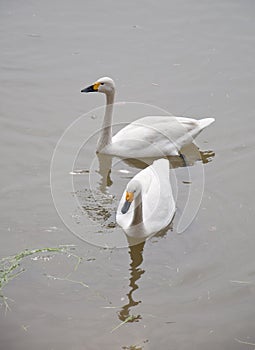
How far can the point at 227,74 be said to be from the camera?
27.8 feet

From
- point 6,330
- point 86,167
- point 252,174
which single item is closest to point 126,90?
point 86,167

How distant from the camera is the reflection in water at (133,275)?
4648mm

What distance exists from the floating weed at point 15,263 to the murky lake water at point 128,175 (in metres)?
0.05

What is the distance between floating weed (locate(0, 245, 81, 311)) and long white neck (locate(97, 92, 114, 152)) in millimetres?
1867

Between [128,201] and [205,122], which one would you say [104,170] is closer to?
[205,122]

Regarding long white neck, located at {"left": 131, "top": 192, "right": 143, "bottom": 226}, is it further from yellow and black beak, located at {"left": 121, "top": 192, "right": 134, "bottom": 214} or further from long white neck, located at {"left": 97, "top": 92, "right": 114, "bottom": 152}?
long white neck, located at {"left": 97, "top": 92, "right": 114, "bottom": 152}

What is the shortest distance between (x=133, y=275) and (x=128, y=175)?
5.81 ft

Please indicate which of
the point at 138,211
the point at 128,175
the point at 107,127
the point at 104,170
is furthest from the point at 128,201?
the point at 107,127

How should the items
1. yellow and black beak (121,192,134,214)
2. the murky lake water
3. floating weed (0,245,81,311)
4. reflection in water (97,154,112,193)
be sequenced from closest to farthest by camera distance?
the murky lake water
floating weed (0,245,81,311)
yellow and black beak (121,192,134,214)
reflection in water (97,154,112,193)

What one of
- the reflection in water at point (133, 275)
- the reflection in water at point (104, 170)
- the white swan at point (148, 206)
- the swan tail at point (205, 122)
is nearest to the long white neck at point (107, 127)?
the reflection in water at point (104, 170)

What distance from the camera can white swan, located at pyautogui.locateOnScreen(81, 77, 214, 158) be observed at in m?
6.91

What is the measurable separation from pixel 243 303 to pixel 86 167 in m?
2.50

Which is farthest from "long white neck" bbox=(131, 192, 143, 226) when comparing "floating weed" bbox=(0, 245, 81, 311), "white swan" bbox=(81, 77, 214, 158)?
"white swan" bbox=(81, 77, 214, 158)

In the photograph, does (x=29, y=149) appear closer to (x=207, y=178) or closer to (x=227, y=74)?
(x=207, y=178)
